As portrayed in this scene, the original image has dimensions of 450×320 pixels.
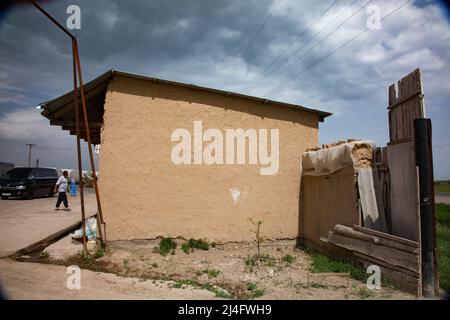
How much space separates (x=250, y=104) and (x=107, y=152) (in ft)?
13.3

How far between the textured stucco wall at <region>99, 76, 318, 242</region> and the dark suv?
14.7 m

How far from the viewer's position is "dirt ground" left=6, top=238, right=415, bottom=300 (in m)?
4.80

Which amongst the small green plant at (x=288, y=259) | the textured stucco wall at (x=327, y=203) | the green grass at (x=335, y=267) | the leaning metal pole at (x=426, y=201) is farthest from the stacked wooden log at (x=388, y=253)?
the small green plant at (x=288, y=259)

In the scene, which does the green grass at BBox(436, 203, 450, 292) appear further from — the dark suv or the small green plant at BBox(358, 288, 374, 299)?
the dark suv

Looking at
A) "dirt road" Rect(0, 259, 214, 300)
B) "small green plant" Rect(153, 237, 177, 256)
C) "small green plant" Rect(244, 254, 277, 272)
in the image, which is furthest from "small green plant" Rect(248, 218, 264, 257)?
"dirt road" Rect(0, 259, 214, 300)

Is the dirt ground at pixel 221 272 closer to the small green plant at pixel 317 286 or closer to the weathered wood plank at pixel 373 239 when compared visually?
the small green plant at pixel 317 286

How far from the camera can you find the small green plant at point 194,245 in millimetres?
7610

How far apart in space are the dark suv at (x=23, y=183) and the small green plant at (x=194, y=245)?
15.9 m

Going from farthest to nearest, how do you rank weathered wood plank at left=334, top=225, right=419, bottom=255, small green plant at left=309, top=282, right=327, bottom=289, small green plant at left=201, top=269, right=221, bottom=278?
small green plant at left=201, top=269, right=221, bottom=278 < small green plant at left=309, top=282, right=327, bottom=289 < weathered wood plank at left=334, top=225, right=419, bottom=255

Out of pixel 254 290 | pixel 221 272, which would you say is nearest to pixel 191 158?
pixel 221 272

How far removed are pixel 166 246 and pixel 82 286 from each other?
9.06ft

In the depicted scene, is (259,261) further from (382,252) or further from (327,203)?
(382,252)

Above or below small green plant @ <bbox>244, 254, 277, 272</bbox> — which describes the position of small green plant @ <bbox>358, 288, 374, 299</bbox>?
above
